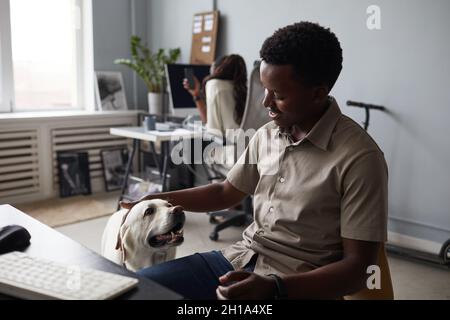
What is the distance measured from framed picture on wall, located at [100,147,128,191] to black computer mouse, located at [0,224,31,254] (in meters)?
3.43

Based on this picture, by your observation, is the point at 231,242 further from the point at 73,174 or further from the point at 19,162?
the point at 19,162

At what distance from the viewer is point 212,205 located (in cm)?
137

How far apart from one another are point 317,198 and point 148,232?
0.71 m

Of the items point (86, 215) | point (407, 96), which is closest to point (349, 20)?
point (407, 96)

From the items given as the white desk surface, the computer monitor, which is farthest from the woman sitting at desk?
the computer monitor

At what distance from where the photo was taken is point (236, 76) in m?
3.17

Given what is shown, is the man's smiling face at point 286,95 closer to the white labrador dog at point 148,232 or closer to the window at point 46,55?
the white labrador dog at point 148,232

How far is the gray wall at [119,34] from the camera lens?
432 centimetres

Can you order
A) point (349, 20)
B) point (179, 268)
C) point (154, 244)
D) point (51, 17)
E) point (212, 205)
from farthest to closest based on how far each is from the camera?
point (51, 17) → point (349, 20) → point (154, 244) → point (212, 205) → point (179, 268)

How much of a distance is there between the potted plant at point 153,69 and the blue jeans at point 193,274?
126 inches

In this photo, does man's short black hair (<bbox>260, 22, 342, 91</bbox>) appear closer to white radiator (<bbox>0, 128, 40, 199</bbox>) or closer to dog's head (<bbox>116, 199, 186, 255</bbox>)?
dog's head (<bbox>116, 199, 186, 255</bbox>)

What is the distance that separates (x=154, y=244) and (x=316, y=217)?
73 centimetres

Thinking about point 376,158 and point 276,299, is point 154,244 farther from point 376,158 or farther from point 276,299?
point 376,158

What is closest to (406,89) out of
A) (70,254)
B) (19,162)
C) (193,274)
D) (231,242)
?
(231,242)
